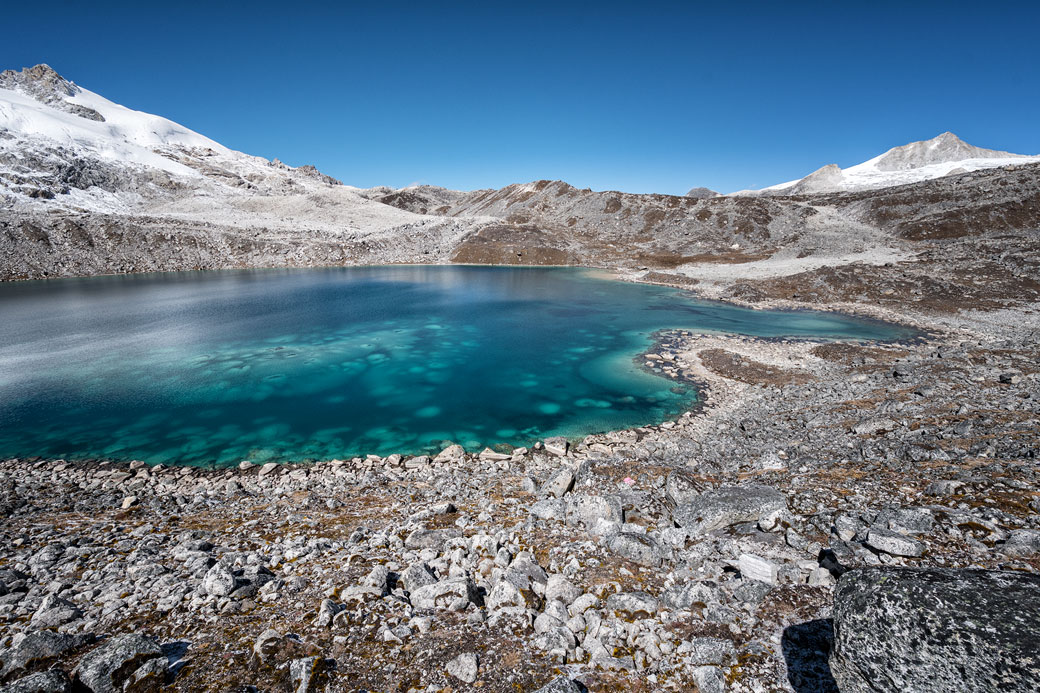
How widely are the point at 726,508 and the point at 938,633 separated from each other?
4822 mm

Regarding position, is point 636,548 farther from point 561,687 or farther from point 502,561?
point 561,687

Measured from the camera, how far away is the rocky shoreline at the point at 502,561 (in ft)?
19.1

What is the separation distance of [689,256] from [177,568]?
3825 inches

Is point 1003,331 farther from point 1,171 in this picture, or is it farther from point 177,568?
point 1,171

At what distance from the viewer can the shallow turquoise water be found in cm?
1964

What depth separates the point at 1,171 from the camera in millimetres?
95125

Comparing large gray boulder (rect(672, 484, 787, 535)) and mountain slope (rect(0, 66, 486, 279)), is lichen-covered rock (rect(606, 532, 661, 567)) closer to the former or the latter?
large gray boulder (rect(672, 484, 787, 535))

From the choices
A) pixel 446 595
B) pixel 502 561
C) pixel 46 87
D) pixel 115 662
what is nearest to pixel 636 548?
pixel 502 561

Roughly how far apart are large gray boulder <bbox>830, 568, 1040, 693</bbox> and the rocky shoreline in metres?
0.42

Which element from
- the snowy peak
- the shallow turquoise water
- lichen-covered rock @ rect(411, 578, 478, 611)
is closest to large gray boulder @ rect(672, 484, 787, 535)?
lichen-covered rock @ rect(411, 578, 478, 611)

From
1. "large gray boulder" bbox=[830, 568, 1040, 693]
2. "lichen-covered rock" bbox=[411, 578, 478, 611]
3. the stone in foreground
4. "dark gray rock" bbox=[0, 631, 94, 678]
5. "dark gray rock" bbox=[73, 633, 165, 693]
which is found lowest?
"lichen-covered rock" bbox=[411, 578, 478, 611]

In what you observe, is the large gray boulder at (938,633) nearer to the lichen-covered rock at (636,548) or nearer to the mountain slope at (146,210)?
the lichen-covered rock at (636,548)

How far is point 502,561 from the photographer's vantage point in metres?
8.36

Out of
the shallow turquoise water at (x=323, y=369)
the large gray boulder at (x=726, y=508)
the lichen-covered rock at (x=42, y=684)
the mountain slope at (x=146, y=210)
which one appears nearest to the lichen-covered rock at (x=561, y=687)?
the large gray boulder at (x=726, y=508)
